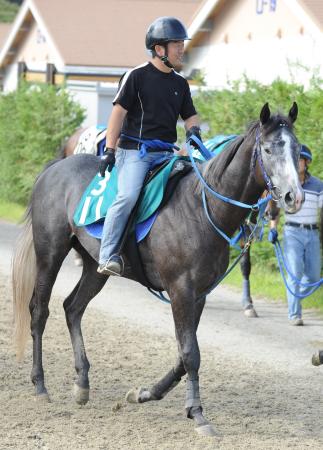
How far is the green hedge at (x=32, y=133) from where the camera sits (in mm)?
21625

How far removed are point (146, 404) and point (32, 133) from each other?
604 inches

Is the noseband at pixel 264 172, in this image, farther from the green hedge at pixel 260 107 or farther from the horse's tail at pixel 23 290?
the green hedge at pixel 260 107

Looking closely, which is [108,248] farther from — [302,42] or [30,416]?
[302,42]

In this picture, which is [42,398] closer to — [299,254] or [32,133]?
[299,254]

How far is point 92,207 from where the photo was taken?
23.5ft

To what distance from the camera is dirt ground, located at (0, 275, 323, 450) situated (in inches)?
244

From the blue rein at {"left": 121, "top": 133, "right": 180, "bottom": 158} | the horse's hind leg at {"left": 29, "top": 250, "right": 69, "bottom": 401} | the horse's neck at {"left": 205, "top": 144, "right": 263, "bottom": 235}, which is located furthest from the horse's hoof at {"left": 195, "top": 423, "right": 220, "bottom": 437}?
the blue rein at {"left": 121, "top": 133, "right": 180, "bottom": 158}

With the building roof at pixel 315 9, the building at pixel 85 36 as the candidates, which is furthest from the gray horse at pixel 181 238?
the building at pixel 85 36

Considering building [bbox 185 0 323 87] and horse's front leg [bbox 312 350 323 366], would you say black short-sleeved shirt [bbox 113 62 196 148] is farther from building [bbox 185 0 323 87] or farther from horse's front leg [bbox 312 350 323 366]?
building [bbox 185 0 323 87]

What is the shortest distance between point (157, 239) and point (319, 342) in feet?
12.2

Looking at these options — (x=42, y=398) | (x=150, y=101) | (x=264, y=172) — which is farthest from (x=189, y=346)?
(x=150, y=101)

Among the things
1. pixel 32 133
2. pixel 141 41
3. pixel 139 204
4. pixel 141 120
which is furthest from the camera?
pixel 141 41

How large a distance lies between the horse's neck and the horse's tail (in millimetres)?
2038

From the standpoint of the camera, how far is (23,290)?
7.84 meters
